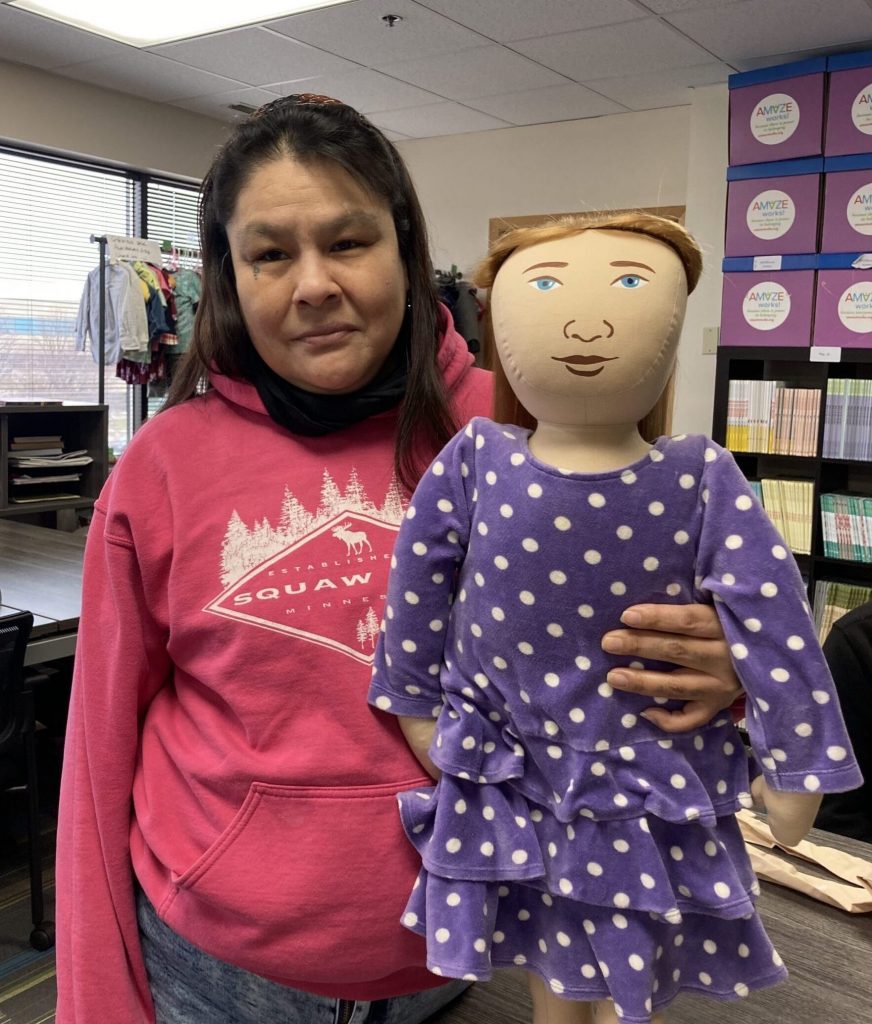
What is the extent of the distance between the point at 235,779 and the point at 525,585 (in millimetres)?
328

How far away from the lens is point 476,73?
180 inches

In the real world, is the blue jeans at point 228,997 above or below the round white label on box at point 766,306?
below

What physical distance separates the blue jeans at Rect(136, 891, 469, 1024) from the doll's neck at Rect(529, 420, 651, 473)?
56cm

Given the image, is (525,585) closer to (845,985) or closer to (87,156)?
(845,985)

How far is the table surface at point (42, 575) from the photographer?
99.7 inches

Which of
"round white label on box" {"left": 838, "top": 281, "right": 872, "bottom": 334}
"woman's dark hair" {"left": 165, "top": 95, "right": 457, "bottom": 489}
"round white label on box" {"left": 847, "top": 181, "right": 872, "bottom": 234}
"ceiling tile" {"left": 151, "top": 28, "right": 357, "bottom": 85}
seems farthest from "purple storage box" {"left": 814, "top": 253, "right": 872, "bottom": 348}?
"woman's dark hair" {"left": 165, "top": 95, "right": 457, "bottom": 489}

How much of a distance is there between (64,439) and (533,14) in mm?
2997

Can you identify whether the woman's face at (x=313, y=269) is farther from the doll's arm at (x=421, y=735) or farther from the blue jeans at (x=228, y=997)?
the blue jeans at (x=228, y=997)

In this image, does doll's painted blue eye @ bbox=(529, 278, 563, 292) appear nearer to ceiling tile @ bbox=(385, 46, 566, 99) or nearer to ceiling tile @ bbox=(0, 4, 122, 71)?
ceiling tile @ bbox=(385, 46, 566, 99)

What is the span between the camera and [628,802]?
2.30ft

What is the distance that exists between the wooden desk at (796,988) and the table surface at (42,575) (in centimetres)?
151

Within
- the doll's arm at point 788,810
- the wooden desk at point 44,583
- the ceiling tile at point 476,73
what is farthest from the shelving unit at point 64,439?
the doll's arm at point 788,810

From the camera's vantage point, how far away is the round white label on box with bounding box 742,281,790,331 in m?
4.04

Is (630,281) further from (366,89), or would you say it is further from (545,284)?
(366,89)
